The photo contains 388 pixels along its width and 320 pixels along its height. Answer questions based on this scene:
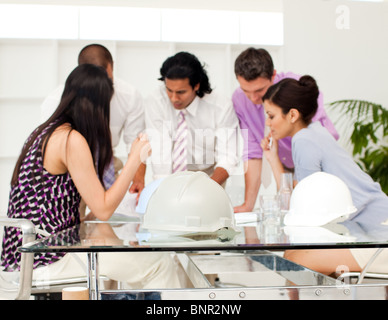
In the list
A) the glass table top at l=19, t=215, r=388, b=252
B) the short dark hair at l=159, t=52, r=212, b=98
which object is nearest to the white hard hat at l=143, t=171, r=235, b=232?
the glass table top at l=19, t=215, r=388, b=252

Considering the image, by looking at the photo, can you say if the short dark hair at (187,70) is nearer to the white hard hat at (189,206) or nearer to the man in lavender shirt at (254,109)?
the man in lavender shirt at (254,109)

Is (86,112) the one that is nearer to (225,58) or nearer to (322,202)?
(322,202)

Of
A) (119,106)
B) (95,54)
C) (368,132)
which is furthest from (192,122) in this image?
(368,132)

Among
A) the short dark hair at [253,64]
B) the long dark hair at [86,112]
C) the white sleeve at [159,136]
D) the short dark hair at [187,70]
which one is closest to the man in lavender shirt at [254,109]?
the short dark hair at [253,64]

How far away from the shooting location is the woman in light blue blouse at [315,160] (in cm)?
160

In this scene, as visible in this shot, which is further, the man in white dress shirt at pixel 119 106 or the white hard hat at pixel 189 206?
the man in white dress shirt at pixel 119 106

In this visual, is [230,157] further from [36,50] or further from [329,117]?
[36,50]

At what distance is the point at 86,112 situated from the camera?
5.76 ft

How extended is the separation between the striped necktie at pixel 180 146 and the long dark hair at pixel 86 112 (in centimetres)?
154

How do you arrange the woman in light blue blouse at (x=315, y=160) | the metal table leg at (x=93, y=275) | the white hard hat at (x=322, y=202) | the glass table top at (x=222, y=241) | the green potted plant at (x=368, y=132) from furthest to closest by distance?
the green potted plant at (x=368, y=132) → the woman in light blue blouse at (x=315, y=160) → the white hard hat at (x=322, y=202) → the metal table leg at (x=93, y=275) → the glass table top at (x=222, y=241)

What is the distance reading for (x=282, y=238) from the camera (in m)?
1.05

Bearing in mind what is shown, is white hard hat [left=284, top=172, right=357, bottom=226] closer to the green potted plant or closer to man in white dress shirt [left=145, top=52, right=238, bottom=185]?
man in white dress shirt [left=145, top=52, right=238, bottom=185]

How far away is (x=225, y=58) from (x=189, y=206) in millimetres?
2772

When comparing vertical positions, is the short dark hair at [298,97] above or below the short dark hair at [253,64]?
below
